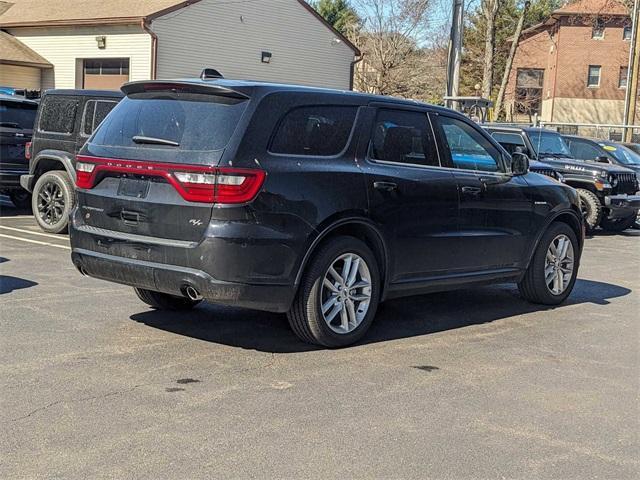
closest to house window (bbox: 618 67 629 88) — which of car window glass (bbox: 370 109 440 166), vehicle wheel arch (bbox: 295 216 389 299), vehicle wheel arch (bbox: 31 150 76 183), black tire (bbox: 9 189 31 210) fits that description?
black tire (bbox: 9 189 31 210)

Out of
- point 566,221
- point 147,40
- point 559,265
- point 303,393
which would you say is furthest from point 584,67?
point 303,393

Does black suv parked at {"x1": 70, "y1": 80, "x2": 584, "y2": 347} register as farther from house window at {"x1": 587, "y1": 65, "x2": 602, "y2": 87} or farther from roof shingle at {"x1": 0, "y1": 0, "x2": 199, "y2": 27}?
house window at {"x1": 587, "y1": 65, "x2": 602, "y2": 87}

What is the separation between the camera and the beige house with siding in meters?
27.0

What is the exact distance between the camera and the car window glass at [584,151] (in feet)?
56.9

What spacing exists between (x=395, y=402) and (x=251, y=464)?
4.17ft

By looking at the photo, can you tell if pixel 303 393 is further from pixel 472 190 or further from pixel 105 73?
pixel 105 73

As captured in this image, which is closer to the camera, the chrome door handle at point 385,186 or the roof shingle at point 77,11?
the chrome door handle at point 385,186

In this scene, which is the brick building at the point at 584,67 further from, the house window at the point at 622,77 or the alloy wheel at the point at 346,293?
the alloy wheel at the point at 346,293

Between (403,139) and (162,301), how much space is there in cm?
237

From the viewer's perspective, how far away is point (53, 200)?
37.8 feet

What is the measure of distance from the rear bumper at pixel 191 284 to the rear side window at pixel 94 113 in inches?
231

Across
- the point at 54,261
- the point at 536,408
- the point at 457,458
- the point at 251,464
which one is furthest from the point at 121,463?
the point at 54,261

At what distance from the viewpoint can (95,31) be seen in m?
27.8

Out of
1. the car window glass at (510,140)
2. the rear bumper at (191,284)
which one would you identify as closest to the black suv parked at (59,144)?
the rear bumper at (191,284)
